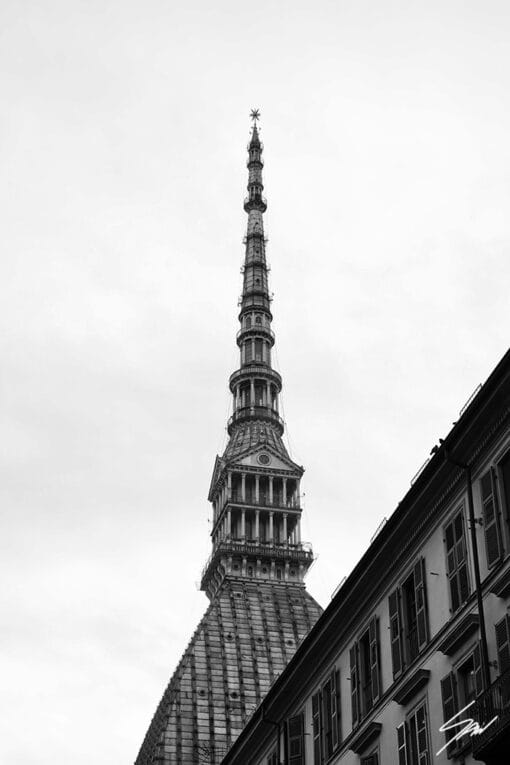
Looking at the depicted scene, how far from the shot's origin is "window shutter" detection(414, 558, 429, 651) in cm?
4112

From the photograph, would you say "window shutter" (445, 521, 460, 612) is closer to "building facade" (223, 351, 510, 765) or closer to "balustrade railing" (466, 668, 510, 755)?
"building facade" (223, 351, 510, 765)

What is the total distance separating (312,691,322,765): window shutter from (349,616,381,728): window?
365 cm

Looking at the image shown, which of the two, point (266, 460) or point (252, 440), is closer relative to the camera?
point (266, 460)

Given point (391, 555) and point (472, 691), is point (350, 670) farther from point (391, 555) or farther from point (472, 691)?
point (472, 691)

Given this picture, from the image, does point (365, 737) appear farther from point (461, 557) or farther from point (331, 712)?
point (461, 557)

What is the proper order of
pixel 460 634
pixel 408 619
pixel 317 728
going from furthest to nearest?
pixel 317 728 → pixel 408 619 → pixel 460 634

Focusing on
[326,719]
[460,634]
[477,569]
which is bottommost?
[460,634]

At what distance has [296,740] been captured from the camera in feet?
171

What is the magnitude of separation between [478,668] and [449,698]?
1.95m

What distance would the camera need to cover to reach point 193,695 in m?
158

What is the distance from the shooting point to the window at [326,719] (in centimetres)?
4797

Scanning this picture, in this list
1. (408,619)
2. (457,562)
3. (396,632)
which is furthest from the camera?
(396,632)
